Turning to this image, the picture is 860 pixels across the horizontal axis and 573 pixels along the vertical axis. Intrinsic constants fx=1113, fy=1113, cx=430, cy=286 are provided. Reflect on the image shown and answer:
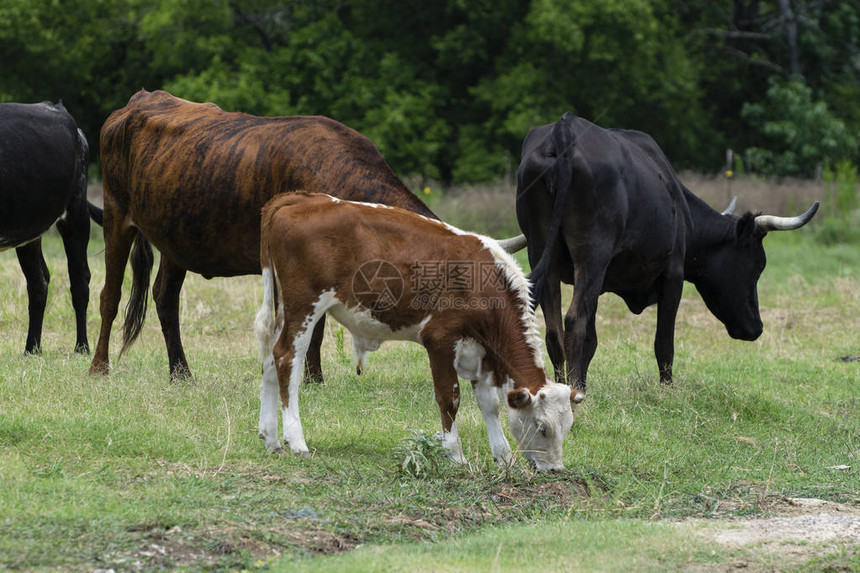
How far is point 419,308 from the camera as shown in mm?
6020

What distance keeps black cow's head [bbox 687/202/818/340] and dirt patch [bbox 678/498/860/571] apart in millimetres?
3717

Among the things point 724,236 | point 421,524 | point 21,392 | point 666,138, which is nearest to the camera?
point 421,524

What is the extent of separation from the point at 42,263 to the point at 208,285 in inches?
142

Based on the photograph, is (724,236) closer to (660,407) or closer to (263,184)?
(660,407)

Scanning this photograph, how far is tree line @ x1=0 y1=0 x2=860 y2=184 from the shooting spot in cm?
2514

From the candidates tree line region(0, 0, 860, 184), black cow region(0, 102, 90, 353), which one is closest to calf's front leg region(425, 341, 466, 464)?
black cow region(0, 102, 90, 353)

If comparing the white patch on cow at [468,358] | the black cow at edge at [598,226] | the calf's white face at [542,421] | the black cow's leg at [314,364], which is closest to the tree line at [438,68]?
the black cow at edge at [598,226]

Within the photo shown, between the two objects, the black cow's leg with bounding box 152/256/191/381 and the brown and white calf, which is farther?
the black cow's leg with bounding box 152/256/191/381

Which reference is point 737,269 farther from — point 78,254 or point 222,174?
point 78,254

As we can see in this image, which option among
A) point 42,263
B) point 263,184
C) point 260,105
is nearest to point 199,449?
point 263,184

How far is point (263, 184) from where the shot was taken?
24.8 ft

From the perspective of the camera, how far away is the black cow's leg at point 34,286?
31.7 feet

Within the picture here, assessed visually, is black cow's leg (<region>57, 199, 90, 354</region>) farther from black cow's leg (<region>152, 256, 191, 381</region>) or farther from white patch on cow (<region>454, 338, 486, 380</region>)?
white patch on cow (<region>454, 338, 486, 380</region>)

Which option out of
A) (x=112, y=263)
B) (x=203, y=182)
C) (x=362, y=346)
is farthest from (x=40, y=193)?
(x=362, y=346)
